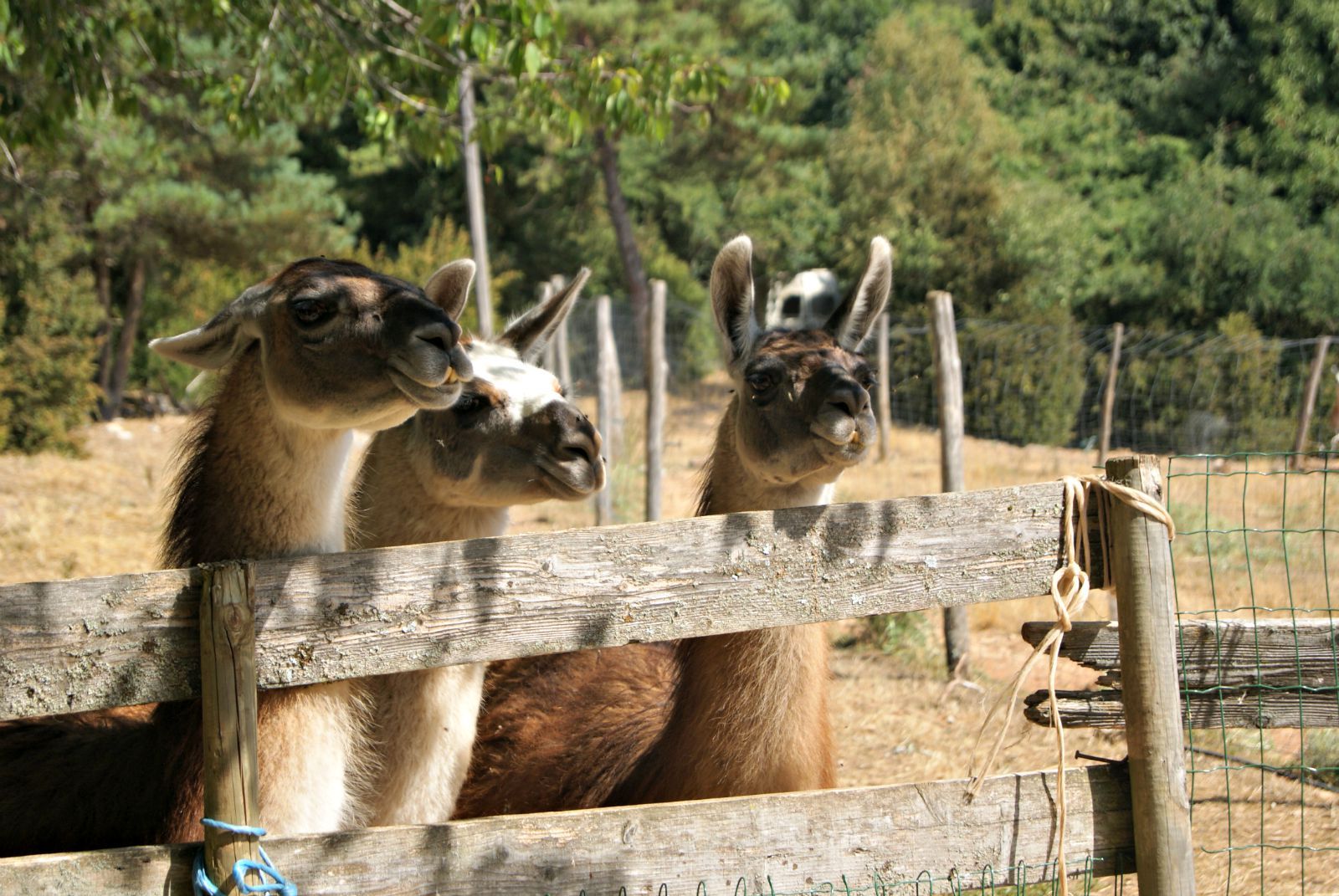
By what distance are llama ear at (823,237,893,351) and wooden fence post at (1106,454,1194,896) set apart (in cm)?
122

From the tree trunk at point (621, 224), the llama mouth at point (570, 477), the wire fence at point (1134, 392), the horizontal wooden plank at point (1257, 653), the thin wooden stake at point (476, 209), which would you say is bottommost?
the horizontal wooden plank at point (1257, 653)

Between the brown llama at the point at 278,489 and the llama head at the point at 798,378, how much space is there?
1.12 m

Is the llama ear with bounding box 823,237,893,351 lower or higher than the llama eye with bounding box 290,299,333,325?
higher

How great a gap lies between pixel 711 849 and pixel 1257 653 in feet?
5.74

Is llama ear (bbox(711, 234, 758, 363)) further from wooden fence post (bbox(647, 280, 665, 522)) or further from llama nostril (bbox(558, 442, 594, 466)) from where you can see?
wooden fence post (bbox(647, 280, 665, 522))

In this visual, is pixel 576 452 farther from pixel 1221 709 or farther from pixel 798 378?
pixel 1221 709

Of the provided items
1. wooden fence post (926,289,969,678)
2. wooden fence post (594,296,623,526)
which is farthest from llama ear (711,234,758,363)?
wooden fence post (594,296,623,526)

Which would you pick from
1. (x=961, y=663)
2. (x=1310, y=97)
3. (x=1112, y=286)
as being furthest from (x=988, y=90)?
(x=961, y=663)

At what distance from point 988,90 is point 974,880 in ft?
127

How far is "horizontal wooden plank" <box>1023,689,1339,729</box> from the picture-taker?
303cm

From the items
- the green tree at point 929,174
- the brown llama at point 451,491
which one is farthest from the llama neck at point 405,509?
the green tree at point 929,174

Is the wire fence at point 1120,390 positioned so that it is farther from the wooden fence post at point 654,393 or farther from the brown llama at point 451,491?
the brown llama at point 451,491

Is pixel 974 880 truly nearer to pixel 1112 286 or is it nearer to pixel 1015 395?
pixel 1015 395

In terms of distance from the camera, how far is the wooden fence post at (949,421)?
7.34 meters
